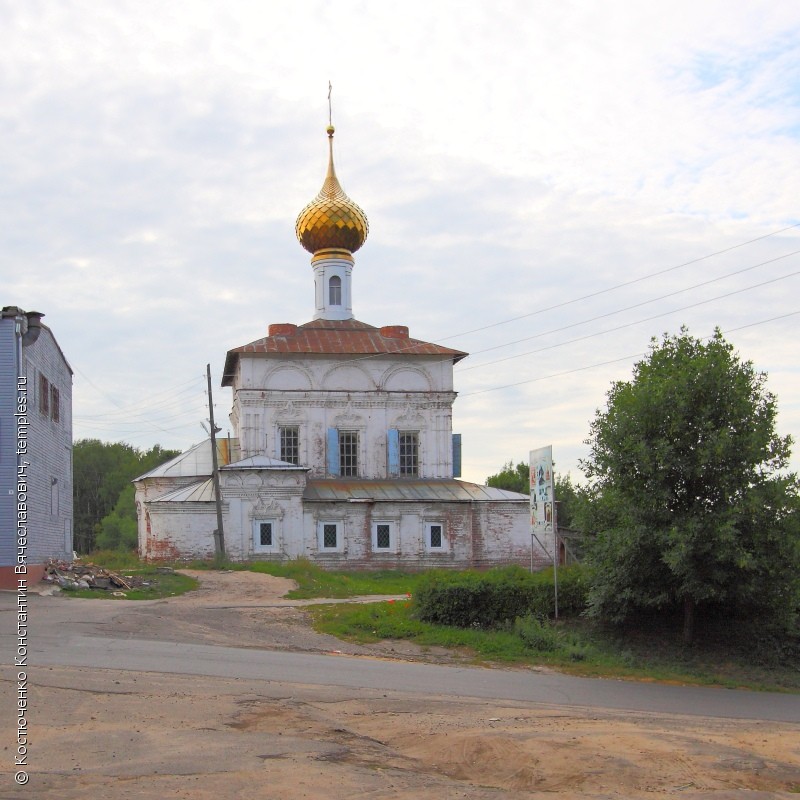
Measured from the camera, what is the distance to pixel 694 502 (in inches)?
752

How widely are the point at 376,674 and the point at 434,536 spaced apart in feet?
76.6

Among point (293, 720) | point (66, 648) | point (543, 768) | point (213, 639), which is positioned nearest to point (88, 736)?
point (293, 720)

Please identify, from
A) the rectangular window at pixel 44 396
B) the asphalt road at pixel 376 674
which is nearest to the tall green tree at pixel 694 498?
the asphalt road at pixel 376 674

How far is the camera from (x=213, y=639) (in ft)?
57.6

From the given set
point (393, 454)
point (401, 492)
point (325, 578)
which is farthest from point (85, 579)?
point (393, 454)

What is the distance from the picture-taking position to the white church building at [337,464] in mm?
35938

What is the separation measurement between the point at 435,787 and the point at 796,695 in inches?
426

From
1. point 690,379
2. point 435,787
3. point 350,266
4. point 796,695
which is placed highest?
point 350,266

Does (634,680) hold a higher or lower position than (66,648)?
lower

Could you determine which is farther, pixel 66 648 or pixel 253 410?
pixel 253 410

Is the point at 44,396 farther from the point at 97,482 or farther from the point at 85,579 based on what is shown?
the point at 97,482

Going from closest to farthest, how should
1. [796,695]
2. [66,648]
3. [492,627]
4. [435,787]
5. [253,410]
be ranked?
[435,787]
[66,648]
[796,695]
[492,627]
[253,410]

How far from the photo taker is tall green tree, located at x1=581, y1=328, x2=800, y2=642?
18234 mm

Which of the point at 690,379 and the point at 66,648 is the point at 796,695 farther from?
the point at 66,648
